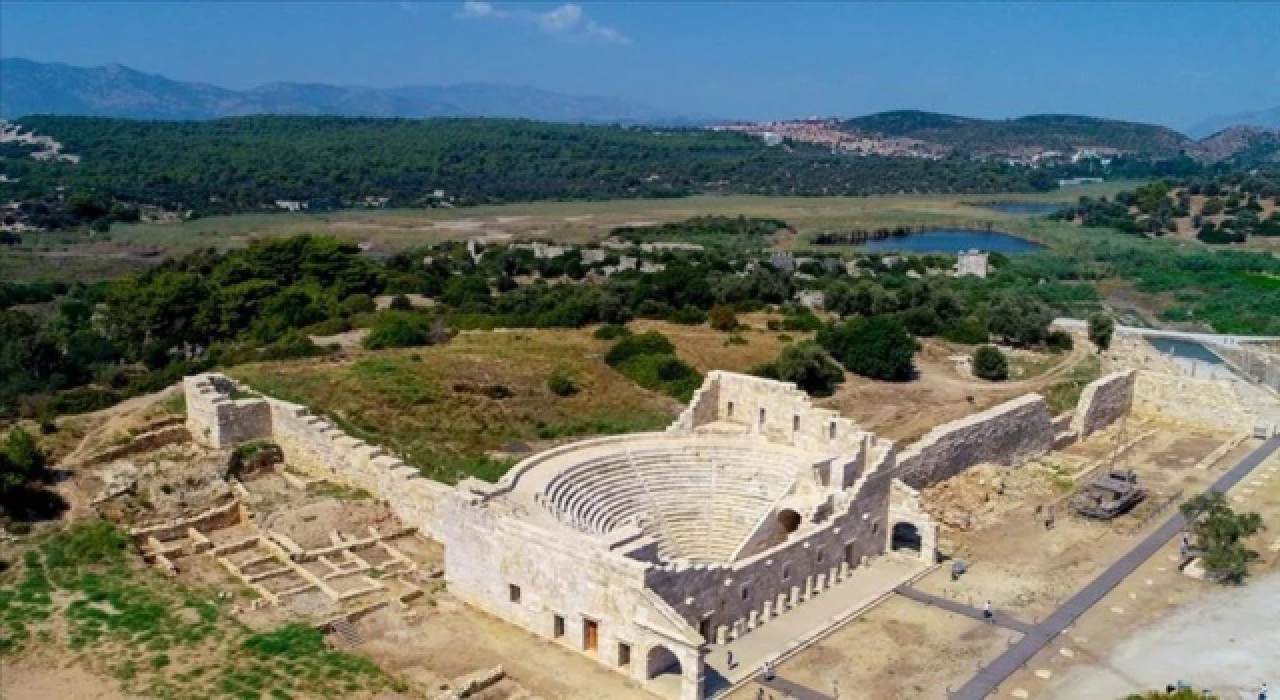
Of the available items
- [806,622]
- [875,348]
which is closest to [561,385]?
[875,348]

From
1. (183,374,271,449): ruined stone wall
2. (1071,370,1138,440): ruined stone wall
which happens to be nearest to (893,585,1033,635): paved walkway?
(1071,370,1138,440): ruined stone wall

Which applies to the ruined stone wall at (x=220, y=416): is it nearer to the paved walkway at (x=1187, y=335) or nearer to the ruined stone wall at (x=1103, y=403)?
the ruined stone wall at (x=1103, y=403)

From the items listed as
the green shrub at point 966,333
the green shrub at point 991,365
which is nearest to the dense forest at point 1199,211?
the green shrub at point 966,333

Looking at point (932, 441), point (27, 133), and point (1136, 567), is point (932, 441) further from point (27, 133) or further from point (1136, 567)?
point (27, 133)

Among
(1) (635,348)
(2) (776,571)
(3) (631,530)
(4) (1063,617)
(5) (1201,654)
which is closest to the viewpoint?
(3) (631,530)

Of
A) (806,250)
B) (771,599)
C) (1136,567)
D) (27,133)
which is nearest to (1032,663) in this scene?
(771,599)

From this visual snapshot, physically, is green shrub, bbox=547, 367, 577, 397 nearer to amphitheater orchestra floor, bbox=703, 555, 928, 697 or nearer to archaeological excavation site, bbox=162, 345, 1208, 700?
archaeological excavation site, bbox=162, 345, 1208, 700

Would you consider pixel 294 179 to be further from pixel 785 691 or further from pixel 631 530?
pixel 785 691
